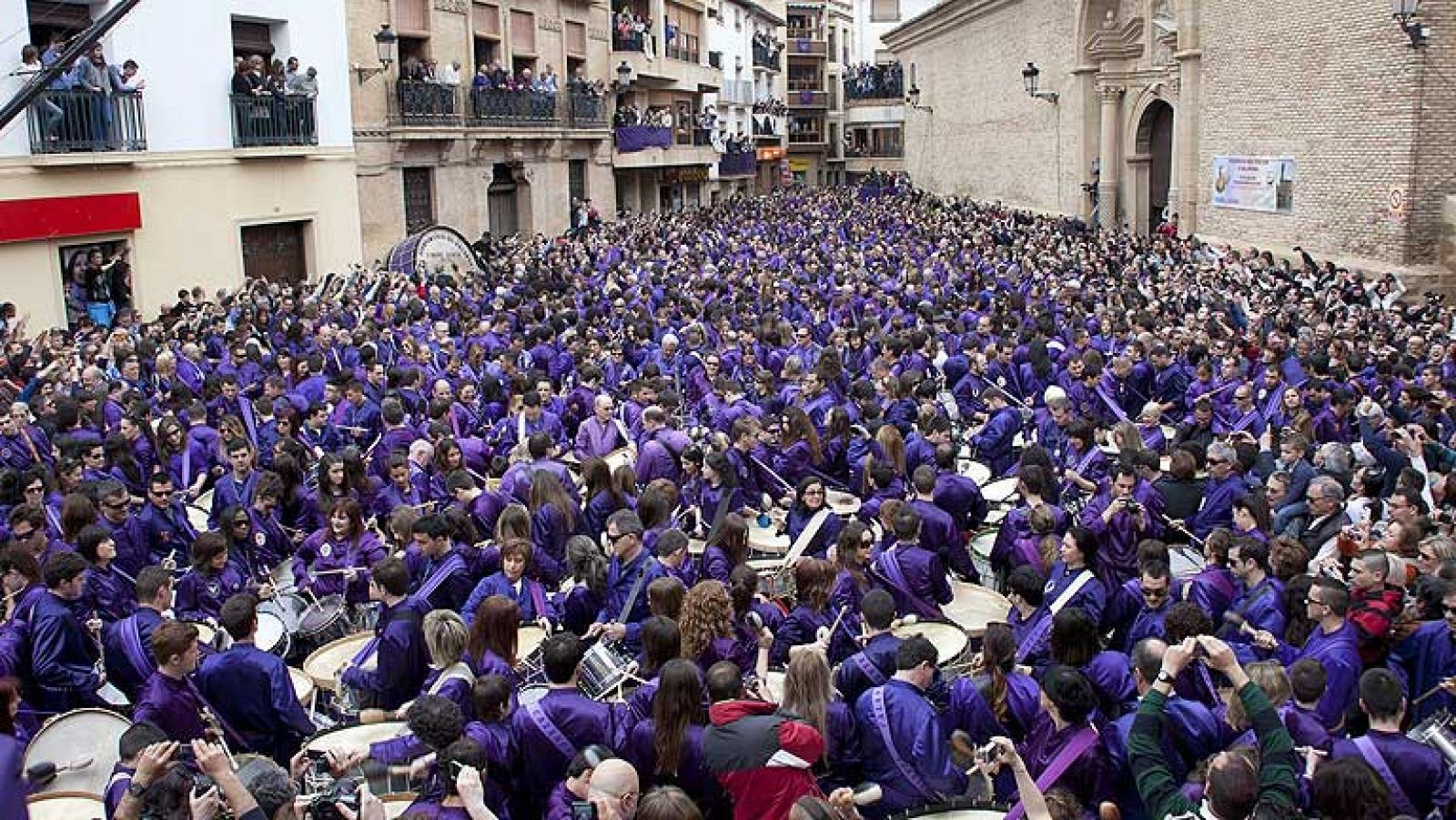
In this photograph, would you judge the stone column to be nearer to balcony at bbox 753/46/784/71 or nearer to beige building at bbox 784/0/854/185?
balcony at bbox 753/46/784/71

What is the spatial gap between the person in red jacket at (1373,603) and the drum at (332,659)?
4.66 m

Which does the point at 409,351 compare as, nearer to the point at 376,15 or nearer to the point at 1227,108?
the point at 376,15

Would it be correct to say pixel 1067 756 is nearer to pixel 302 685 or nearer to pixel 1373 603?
pixel 1373 603

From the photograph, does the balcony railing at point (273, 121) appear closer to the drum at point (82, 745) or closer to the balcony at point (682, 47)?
the drum at point (82, 745)

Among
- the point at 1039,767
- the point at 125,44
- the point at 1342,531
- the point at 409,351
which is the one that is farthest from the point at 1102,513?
the point at 125,44

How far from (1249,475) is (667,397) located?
457cm

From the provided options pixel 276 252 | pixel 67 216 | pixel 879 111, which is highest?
pixel 879 111

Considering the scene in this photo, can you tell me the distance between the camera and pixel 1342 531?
6.69m

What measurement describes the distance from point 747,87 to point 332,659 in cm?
5410

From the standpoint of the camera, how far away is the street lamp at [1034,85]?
30.4 m

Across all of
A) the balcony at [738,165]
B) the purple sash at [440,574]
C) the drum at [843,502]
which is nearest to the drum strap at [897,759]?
the purple sash at [440,574]

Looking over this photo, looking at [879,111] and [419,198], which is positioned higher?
[879,111]

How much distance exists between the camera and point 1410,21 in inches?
670

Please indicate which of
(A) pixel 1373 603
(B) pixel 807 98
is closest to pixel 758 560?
(A) pixel 1373 603
